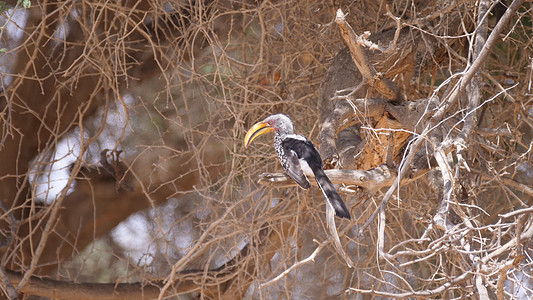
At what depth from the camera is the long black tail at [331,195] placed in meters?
2.44

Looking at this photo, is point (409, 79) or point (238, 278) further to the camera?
point (238, 278)

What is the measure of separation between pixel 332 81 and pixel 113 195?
202 cm

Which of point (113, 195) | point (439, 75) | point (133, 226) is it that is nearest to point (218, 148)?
point (113, 195)

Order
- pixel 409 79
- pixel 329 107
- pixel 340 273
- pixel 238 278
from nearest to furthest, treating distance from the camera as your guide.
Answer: pixel 329 107
pixel 409 79
pixel 238 278
pixel 340 273

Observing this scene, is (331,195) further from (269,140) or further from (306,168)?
(269,140)

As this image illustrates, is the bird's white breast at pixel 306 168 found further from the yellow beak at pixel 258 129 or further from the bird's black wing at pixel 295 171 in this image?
the yellow beak at pixel 258 129

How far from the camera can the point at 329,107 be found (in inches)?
128

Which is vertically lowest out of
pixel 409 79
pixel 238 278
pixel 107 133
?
pixel 238 278

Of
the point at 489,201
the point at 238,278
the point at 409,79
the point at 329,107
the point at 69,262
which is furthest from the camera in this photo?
the point at 69,262

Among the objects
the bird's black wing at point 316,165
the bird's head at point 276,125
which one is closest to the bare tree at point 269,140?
the bird's black wing at point 316,165

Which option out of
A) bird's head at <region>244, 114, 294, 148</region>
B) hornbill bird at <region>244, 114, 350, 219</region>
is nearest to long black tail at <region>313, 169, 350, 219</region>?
hornbill bird at <region>244, 114, 350, 219</region>

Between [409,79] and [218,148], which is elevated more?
[218,148]

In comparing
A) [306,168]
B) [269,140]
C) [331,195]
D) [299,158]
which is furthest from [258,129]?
[269,140]

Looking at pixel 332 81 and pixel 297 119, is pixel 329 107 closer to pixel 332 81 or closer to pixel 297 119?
pixel 332 81
